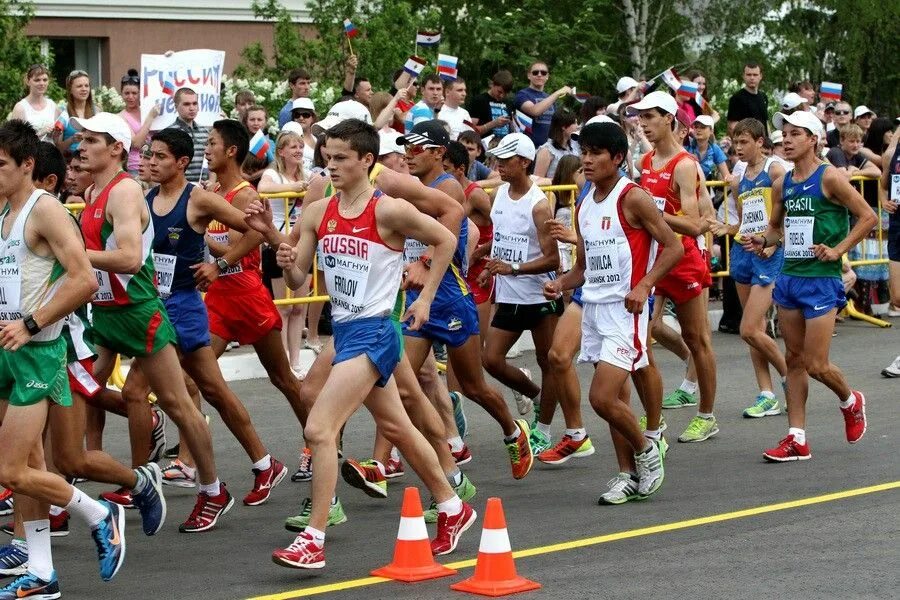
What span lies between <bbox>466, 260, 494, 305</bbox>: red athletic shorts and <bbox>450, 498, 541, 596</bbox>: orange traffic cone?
13.2 ft

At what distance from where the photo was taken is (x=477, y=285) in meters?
11.4

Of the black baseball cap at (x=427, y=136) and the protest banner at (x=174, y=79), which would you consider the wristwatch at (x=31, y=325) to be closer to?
the black baseball cap at (x=427, y=136)

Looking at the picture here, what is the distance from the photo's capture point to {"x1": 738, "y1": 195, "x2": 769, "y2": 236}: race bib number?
13.2m

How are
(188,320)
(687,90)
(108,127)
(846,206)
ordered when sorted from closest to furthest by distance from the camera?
(108,127) → (188,320) → (846,206) → (687,90)

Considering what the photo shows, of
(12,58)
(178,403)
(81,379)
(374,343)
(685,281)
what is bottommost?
(178,403)

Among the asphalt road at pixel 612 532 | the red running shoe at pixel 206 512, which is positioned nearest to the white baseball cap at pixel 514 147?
the asphalt road at pixel 612 532

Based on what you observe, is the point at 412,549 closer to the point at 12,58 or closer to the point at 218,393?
the point at 218,393

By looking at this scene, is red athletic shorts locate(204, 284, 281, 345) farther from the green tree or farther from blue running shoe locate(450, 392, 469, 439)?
the green tree

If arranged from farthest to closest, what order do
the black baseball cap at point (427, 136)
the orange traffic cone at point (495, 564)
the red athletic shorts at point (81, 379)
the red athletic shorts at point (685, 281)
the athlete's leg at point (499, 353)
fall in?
the red athletic shorts at point (685, 281), the athlete's leg at point (499, 353), the black baseball cap at point (427, 136), the red athletic shorts at point (81, 379), the orange traffic cone at point (495, 564)

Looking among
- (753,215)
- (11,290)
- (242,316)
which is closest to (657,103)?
(753,215)

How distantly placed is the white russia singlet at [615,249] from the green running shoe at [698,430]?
231cm

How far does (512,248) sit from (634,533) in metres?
2.89

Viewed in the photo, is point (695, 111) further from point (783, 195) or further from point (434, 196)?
point (434, 196)

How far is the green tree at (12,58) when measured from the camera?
18812 millimetres
